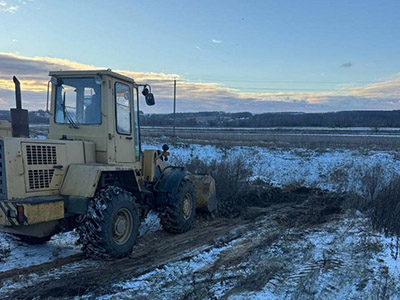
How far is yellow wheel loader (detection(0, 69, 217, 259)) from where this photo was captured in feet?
18.1

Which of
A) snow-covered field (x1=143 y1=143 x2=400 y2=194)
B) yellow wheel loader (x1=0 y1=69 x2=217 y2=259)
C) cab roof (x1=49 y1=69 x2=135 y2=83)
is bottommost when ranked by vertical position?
snow-covered field (x1=143 y1=143 x2=400 y2=194)

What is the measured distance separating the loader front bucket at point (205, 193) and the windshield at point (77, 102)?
3962 millimetres

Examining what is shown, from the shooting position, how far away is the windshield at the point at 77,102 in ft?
22.7

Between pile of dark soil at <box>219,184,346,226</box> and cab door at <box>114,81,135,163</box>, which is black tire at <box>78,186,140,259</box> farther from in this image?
pile of dark soil at <box>219,184,346,226</box>

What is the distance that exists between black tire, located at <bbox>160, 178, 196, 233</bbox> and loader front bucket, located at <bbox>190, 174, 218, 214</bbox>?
51.2 inches

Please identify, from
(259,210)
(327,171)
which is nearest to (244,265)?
(259,210)

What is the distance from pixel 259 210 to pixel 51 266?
21.9 ft

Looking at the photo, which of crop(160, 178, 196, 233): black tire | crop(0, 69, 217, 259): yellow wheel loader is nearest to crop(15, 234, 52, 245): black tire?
crop(0, 69, 217, 259): yellow wheel loader

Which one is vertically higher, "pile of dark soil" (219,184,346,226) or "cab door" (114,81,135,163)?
"cab door" (114,81,135,163)

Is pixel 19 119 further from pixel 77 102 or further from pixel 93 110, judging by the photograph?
pixel 93 110

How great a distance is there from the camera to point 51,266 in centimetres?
600

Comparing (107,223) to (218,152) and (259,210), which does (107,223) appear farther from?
(218,152)

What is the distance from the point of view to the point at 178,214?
8281 millimetres

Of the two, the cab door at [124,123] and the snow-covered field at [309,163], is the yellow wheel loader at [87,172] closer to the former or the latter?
the cab door at [124,123]
